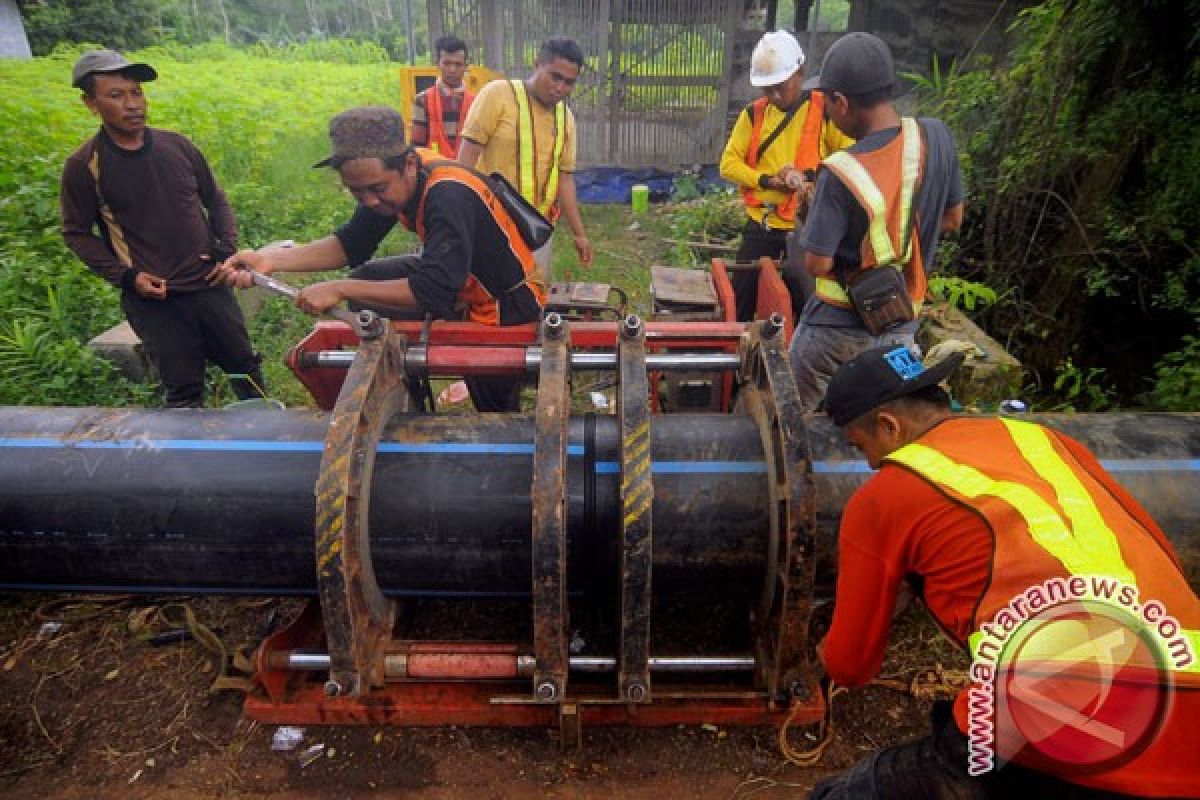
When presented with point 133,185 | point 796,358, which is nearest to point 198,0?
point 133,185

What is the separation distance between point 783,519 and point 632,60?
9.23 m

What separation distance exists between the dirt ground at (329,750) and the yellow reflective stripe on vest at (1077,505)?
1489mm

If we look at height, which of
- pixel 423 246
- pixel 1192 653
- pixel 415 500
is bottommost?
pixel 415 500

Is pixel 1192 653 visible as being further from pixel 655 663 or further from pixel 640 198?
pixel 640 198

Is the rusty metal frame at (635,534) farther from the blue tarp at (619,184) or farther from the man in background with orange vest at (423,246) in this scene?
the blue tarp at (619,184)

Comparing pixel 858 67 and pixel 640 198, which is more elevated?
pixel 858 67

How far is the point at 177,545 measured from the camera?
240 cm

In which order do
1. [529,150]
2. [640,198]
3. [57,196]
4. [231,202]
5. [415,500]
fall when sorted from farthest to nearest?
[640,198], [231,202], [57,196], [529,150], [415,500]

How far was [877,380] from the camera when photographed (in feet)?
5.89

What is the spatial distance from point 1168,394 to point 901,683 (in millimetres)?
2882

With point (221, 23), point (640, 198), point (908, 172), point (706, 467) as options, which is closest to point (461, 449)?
point (706, 467)

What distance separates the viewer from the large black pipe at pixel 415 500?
7.66 ft

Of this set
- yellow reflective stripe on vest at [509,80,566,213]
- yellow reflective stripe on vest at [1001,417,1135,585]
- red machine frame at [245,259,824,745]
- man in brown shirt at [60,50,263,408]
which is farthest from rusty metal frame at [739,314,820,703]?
man in brown shirt at [60,50,263,408]

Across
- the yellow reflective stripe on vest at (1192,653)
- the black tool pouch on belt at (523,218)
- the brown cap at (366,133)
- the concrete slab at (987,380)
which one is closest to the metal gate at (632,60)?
the concrete slab at (987,380)
